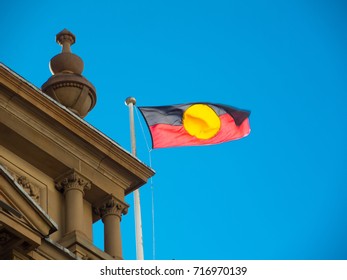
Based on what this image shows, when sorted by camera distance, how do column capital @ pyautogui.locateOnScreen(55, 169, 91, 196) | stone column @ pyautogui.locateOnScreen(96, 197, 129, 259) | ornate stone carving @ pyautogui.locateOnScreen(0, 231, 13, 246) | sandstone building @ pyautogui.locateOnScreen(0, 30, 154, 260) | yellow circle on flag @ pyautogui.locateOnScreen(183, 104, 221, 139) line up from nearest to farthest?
1. ornate stone carving @ pyautogui.locateOnScreen(0, 231, 13, 246)
2. sandstone building @ pyautogui.locateOnScreen(0, 30, 154, 260)
3. column capital @ pyautogui.locateOnScreen(55, 169, 91, 196)
4. stone column @ pyautogui.locateOnScreen(96, 197, 129, 259)
5. yellow circle on flag @ pyautogui.locateOnScreen(183, 104, 221, 139)

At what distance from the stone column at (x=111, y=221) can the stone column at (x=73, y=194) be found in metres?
0.96

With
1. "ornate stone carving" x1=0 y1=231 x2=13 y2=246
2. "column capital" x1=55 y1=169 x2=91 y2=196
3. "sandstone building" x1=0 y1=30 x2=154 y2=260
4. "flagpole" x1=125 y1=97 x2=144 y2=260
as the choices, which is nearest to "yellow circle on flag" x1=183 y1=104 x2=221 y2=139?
"flagpole" x1=125 y1=97 x2=144 y2=260

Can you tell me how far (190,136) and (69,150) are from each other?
255 inches

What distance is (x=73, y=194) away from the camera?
1417 inches

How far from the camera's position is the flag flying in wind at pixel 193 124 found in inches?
1651

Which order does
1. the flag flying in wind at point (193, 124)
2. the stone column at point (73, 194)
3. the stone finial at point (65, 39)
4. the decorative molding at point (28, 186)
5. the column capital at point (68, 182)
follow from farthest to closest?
the flag flying in wind at point (193, 124), the stone finial at point (65, 39), the column capital at point (68, 182), the stone column at point (73, 194), the decorative molding at point (28, 186)

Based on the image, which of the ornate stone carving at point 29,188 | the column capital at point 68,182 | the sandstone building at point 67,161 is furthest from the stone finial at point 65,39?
the ornate stone carving at point 29,188

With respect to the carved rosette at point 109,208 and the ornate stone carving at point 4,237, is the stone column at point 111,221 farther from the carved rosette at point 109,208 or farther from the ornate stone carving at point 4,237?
the ornate stone carving at point 4,237

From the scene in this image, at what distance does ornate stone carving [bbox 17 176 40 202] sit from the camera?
34812mm

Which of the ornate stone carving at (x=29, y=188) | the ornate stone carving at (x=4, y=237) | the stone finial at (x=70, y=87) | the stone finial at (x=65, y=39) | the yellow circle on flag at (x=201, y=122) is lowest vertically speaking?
the ornate stone carving at (x=4, y=237)

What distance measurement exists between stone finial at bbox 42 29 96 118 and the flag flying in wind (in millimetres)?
3441

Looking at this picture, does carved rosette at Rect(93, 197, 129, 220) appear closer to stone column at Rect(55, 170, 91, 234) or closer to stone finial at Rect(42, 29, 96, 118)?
stone column at Rect(55, 170, 91, 234)

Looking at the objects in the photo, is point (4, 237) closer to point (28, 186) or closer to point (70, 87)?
point (28, 186)

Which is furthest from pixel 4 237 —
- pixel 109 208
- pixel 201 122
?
pixel 201 122
